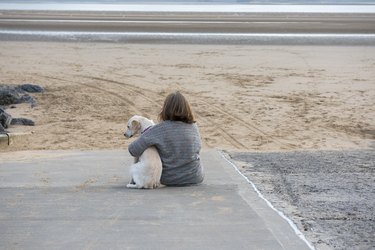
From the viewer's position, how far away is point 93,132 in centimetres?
1602

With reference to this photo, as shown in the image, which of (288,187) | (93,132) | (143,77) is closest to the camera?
(288,187)

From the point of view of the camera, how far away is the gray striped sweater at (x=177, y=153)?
29.9 feet

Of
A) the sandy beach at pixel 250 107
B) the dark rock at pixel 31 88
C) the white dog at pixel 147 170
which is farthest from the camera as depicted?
Answer: the dark rock at pixel 31 88

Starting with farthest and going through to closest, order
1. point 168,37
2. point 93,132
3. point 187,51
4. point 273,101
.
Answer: point 168,37 → point 187,51 → point 273,101 → point 93,132

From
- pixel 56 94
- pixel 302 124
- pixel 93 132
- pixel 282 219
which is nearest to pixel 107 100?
pixel 56 94

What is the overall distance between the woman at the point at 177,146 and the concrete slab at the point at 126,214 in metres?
0.18

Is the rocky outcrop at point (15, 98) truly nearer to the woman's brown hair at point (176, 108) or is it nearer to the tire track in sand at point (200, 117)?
the tire track in sand at point (200, 117)

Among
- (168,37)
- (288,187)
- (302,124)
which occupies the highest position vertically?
(288,187)

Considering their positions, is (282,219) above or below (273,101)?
above

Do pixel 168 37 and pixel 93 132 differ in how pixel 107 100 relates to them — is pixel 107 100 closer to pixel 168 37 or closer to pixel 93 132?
pixel 93 132

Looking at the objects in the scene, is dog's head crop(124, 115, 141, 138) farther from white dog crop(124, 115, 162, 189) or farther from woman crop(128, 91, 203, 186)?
A: white dog crop(124, 115, 162, 189)

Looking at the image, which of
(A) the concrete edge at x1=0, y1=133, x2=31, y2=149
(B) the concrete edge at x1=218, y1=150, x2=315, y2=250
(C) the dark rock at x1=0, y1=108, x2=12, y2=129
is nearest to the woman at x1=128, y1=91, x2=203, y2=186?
(B) the concrete edge at x1=218, y1=150, x2=315, y2=250

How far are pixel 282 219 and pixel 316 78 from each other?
Answer: 675 inches

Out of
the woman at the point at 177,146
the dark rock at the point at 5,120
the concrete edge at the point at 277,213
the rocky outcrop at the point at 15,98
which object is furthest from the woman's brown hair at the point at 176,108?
the dark rock at the point at 5,120
